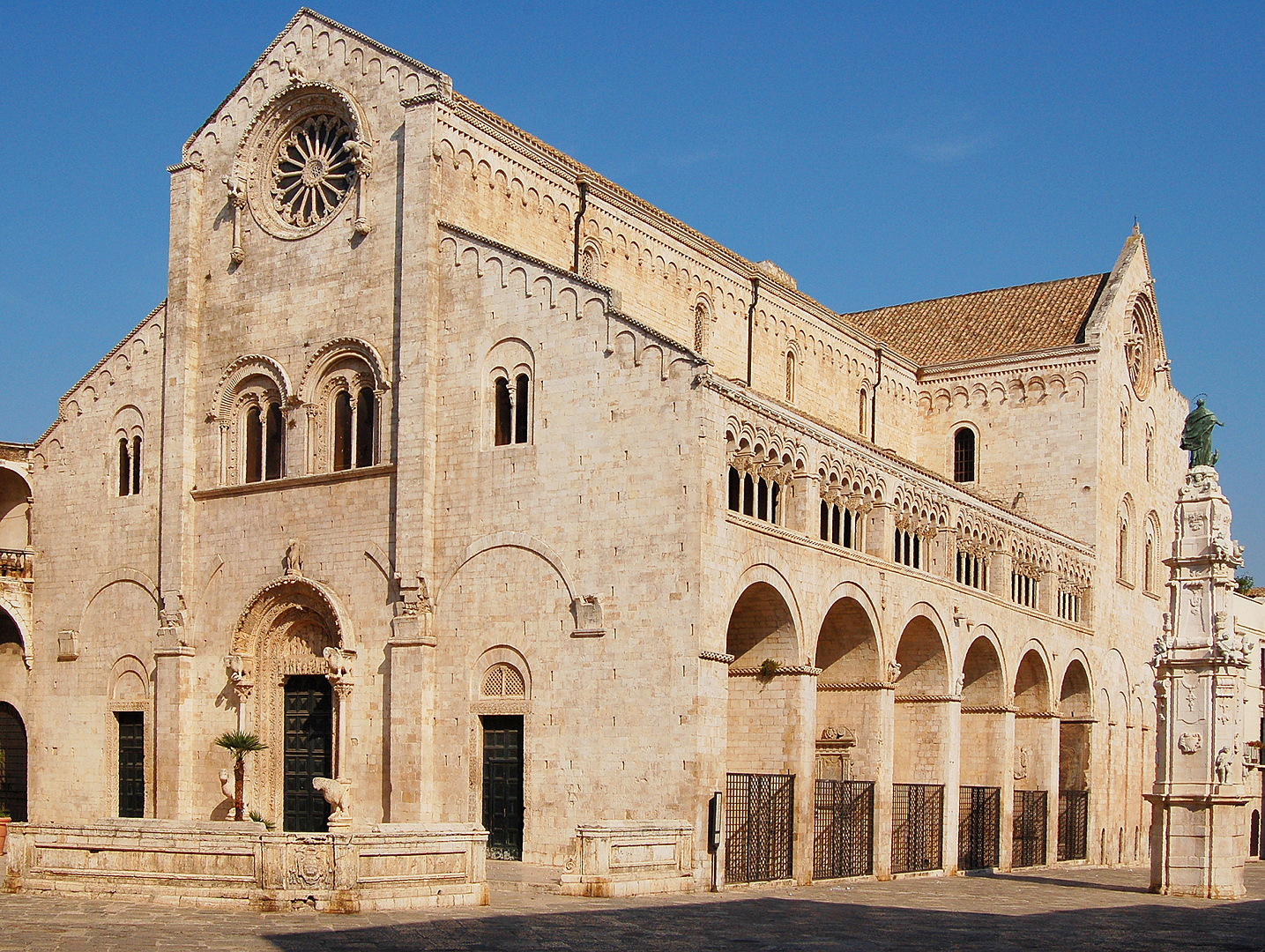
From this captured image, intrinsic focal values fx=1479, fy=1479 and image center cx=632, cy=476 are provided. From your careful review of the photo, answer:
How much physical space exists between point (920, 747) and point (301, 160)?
62.1ft

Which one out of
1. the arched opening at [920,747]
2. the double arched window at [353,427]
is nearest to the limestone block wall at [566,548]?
the double arched window at [353,427]

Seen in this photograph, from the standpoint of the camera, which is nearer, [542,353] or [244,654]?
[542,353]

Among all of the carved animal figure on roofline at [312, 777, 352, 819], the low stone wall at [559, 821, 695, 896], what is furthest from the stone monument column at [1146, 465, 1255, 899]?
the carved animal figure on roofline at [312, 777, 352, 819]

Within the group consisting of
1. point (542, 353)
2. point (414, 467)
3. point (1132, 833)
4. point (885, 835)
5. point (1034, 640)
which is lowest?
point (1132, 833)

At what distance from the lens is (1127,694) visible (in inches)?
1751

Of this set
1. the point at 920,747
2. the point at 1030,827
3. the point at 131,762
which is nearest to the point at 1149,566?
the point at 1030,827

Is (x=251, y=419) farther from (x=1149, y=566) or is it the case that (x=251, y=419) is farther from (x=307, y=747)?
(x=1149, y=566)

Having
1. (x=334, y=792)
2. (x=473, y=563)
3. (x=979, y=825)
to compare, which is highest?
(x=473, y=563)

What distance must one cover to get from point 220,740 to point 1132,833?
27880 mm

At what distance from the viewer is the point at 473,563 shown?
27.6m

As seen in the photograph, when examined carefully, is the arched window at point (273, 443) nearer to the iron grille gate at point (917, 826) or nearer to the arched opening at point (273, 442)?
the arched opening at point (273, 442)

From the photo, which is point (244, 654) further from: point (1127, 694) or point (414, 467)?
point (1127, 694)

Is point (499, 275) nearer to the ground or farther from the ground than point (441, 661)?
farther from the ground

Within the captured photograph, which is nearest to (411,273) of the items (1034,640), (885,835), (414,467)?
(414,467)
